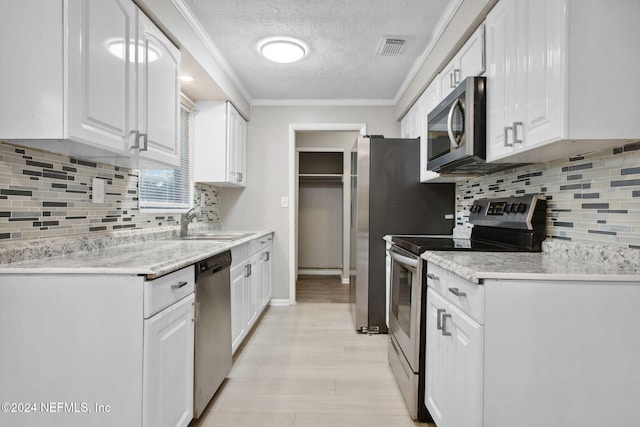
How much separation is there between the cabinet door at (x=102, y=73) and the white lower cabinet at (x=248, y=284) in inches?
42.4

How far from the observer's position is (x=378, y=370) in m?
2.29

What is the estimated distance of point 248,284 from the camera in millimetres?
2742

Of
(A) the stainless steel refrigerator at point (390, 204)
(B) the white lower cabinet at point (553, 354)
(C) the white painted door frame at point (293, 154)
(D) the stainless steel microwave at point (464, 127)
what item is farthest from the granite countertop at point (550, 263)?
(C) the white painted door frame at point (293, 154)

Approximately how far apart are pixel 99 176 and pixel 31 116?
74cm

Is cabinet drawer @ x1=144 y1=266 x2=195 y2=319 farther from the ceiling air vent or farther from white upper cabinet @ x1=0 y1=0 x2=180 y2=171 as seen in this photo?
the ceiling air vent

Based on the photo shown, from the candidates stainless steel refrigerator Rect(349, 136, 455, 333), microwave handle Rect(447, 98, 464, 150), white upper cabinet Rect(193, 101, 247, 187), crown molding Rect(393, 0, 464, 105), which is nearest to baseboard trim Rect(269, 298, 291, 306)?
stainless steel refrigerator Rect(349, 136, 455, 333)

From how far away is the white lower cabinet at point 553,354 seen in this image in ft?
3.54

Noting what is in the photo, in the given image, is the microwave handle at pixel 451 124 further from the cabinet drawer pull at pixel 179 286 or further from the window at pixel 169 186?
the window at pixel 169 186

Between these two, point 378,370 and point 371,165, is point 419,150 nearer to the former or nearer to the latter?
point 371,165

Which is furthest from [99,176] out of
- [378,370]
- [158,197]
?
[378,370]

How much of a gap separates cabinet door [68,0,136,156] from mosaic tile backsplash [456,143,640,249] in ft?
6.73

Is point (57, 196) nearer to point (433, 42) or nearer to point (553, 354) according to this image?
point (553, 354)

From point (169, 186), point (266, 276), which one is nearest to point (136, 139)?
point (169, 186)

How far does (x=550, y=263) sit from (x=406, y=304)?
31.8 inches
